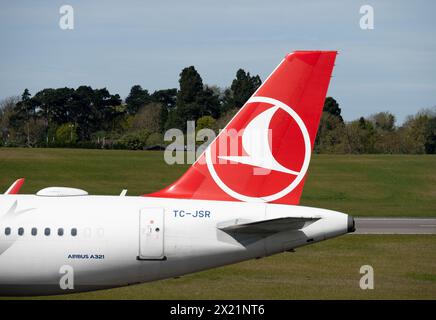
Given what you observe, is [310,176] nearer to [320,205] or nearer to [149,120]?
[320,205]

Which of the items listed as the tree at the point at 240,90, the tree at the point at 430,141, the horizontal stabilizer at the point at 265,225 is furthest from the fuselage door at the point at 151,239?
the tree at the point at 240,90

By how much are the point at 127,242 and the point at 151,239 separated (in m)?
0.73

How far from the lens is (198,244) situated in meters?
25.4

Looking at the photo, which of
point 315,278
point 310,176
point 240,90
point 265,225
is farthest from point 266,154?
point 240,90

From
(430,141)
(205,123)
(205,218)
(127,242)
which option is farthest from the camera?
(430,141)

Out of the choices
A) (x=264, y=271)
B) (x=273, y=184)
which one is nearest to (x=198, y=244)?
(x=273, y=184)

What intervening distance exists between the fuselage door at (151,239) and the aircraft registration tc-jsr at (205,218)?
30 mm

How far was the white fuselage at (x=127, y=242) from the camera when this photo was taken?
25234 millimetres

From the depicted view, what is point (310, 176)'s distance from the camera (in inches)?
3856

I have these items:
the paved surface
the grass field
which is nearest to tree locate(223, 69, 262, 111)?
the grass field

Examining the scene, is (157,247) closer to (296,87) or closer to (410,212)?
(296,87)

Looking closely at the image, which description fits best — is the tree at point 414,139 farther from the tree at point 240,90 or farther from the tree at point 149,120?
the tree at point 149,120

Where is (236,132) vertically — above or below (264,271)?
above

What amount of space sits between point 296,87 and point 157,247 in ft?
21.6
